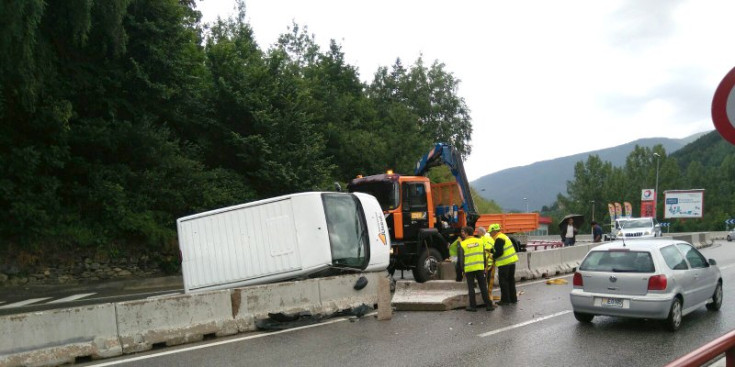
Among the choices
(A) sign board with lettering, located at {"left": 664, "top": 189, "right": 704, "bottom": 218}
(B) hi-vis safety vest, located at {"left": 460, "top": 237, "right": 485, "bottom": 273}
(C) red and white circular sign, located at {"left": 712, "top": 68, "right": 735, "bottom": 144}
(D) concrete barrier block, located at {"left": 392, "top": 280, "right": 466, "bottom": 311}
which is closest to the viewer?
(C) red and white circular sign, located at {"left": 712, "top": 68, "right": 735, "bottom": 144}

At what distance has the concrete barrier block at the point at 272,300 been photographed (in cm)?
934

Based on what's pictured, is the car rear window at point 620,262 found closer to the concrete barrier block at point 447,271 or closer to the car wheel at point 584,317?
the car wheel at point 584,317

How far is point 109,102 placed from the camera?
19781 mm

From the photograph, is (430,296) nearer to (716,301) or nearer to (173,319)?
(173,319)

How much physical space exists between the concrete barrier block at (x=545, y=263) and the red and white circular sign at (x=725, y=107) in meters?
12.2

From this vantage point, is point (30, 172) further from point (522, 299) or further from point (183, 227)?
point (522, 299)

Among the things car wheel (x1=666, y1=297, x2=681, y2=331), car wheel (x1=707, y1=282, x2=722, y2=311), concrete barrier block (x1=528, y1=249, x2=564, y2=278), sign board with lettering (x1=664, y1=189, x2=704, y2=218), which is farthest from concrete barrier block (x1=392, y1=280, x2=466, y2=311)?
sign board with lettering (x1=664, y1=189, x2=704, y2=218)

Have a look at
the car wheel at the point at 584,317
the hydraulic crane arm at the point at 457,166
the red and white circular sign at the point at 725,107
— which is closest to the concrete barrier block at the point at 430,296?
the car wheel at the point at 584,317

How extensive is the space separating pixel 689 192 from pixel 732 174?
8569cm

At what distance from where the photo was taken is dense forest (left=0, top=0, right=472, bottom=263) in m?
17.2

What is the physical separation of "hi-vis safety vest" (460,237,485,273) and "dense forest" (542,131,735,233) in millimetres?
103574

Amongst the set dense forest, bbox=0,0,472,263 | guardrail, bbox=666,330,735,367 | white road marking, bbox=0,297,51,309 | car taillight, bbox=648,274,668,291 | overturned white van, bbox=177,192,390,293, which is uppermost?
dense forest, bbox=0,0,472,263

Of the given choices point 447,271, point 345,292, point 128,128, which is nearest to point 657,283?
point 345,292

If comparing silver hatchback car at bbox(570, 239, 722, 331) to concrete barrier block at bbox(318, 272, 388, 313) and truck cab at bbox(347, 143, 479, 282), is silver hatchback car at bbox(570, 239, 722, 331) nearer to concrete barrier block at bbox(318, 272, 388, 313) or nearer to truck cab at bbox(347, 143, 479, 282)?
→ concrete barrier block at bbox(318, 272, 388, 313)
